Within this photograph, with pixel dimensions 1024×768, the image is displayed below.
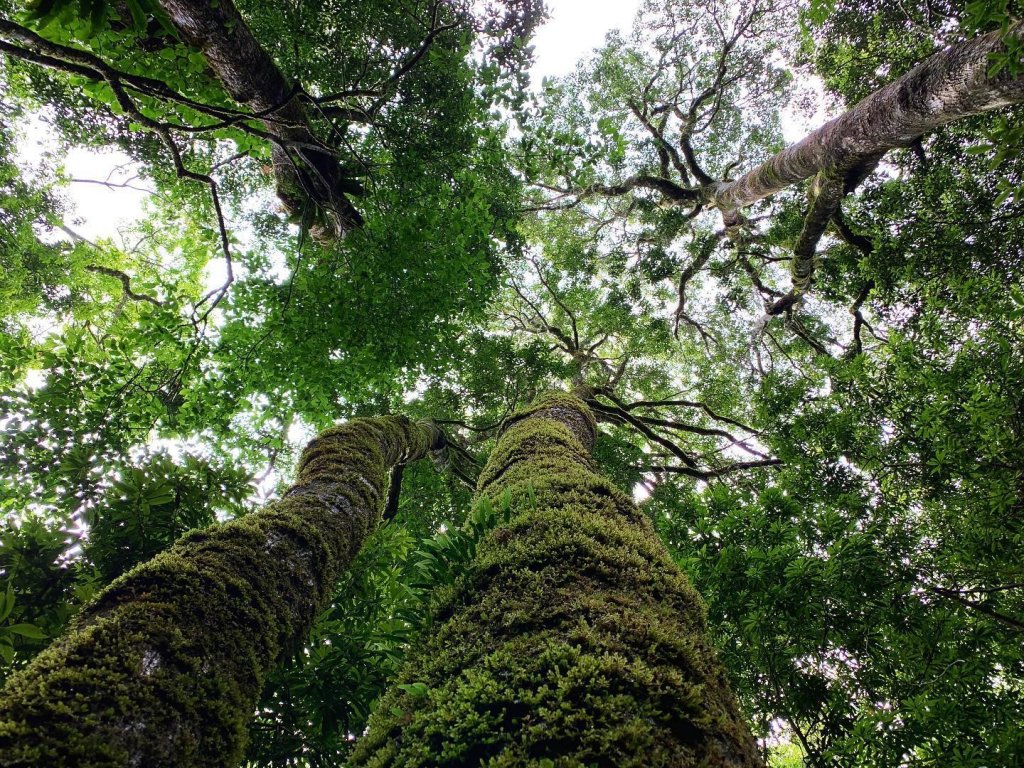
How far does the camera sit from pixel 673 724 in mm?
1262

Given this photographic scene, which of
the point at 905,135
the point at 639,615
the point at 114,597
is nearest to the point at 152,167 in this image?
the point at 114,597

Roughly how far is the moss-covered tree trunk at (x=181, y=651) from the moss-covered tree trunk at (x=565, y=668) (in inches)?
25.7

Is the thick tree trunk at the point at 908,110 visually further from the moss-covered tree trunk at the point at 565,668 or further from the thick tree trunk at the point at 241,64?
Result: the thick tree trunk at the point at 241,64

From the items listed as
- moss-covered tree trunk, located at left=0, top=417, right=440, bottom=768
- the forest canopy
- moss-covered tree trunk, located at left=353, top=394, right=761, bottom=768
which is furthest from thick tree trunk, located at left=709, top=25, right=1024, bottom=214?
moss-covered tree trunk, located at left=0, top=417, right=440, bottom=768

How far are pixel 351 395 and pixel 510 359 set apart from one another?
3.51 meters

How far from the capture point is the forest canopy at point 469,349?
2871 mm

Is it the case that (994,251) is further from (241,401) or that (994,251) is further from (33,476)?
(33,476)

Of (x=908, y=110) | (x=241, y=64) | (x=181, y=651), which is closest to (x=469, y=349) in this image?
(x=241, y=64)

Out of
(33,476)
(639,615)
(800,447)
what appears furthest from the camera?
(800,447)

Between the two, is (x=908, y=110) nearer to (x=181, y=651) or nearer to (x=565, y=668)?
(x=565, y=668)

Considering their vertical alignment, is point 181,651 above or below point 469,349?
below

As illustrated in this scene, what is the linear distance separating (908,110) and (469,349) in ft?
23.1

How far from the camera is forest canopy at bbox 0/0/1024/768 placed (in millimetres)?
2871

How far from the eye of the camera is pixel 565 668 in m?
1.39
